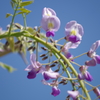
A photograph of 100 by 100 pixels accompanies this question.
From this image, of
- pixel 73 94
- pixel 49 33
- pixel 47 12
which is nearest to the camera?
pixel 73 94

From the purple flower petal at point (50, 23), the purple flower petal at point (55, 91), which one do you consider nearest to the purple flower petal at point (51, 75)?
the purple flower petal at point (55, 91)

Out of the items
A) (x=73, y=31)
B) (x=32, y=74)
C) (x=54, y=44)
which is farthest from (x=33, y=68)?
(x=73, y=31)

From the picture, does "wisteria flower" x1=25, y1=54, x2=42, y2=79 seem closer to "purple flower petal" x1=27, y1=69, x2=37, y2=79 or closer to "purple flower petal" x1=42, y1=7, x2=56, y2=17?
"purple flower petal" x1=27, y1=69, x2=37, y2=79

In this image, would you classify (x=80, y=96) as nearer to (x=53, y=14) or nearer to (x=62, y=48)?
(x=62, y=48)

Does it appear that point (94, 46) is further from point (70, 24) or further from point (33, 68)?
point (33, 68)

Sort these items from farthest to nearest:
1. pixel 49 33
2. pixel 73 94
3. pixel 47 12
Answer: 1. pixel 47 12
2. pixel 49 33
3. pixel 73 94

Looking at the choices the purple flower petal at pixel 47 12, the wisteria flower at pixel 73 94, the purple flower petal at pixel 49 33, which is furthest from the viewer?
the purple flower petal at pixel 47 12

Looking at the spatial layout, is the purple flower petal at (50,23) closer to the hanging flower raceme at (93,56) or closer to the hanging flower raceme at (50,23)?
the hanging flower raceme at (50,23)

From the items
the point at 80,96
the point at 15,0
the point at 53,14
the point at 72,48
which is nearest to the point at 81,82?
the point at 80,96
